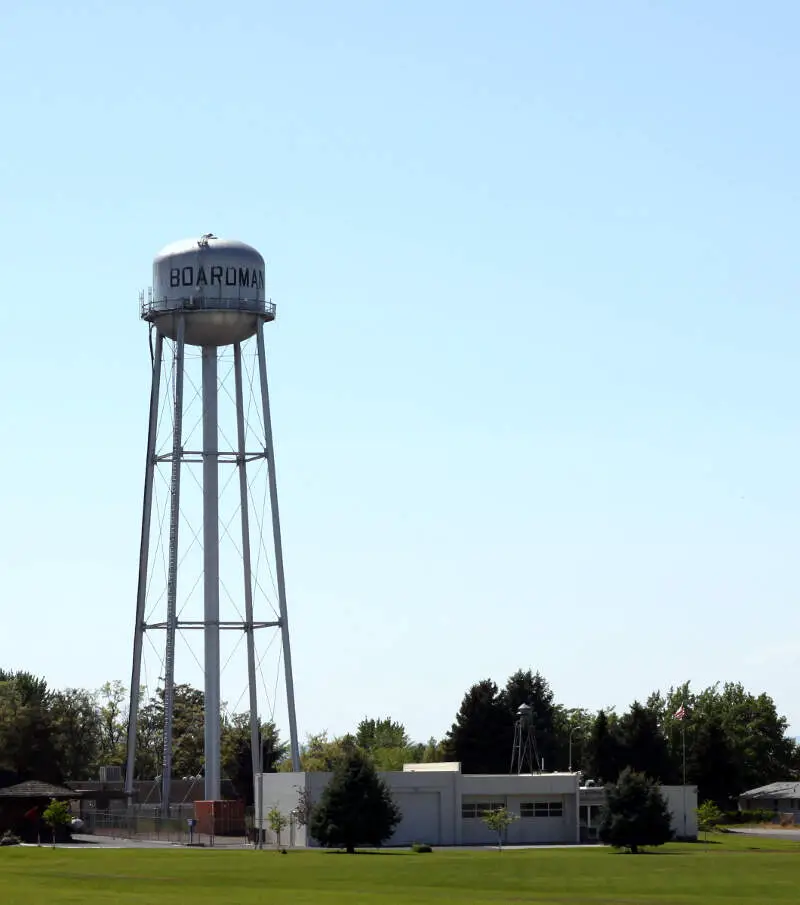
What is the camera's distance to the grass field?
52031mm

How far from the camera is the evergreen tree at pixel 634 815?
81688mm

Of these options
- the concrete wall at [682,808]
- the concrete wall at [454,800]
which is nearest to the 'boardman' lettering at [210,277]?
the concrete wall at [454,800]

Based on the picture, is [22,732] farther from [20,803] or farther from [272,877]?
[272,877]

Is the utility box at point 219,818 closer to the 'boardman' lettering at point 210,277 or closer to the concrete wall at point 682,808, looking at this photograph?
the concrete wall at point 682,808

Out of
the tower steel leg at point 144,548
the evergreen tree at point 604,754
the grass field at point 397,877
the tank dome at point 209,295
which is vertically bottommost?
the grass field at point 397,877

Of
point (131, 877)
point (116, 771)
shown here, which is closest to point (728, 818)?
point (116, 771)

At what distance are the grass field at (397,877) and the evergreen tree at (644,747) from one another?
3744cm

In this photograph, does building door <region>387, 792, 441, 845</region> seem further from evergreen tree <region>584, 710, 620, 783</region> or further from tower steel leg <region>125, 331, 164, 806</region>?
evergreen tree <region>584, 710, 620, 783</region>

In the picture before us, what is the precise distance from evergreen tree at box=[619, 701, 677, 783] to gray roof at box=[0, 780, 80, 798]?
40.8 meters

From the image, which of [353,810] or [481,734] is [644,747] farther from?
[353,810]

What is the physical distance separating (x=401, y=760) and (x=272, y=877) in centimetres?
10301

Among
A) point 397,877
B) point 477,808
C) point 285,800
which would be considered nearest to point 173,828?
point 285,800

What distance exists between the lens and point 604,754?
406 ft

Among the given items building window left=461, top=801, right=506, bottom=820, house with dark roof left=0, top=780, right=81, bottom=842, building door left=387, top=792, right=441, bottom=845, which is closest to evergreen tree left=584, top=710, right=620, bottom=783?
building window left=461, top=801, right=506, bottom=820
